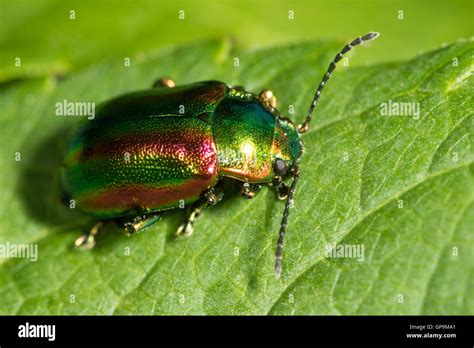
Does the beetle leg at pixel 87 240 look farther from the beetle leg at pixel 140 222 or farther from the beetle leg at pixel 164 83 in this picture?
the beetle leg at pixel 164 83

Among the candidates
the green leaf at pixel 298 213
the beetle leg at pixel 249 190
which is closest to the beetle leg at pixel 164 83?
the green leaf at pixel 298 213

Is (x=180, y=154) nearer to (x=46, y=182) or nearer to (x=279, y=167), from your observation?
(x=279, y=167)

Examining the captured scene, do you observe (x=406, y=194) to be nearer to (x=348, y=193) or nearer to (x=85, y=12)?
(x=348, y=193)

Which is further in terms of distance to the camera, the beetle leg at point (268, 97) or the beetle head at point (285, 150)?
the beetle leg at point (268, 97)

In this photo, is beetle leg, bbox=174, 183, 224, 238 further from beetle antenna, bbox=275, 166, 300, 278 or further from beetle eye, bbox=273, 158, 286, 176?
beetle antenna, bbox=275, 166, 300, 278

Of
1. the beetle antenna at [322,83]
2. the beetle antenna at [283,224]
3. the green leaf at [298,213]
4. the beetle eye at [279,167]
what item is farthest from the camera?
the beetle antenna at [322,83]

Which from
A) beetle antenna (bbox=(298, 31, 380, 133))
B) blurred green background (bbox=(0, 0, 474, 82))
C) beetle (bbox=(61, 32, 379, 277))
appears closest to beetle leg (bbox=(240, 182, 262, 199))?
beetle (bbox=(61, 32, 379, 277))

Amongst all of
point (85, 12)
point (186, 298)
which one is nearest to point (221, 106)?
point (186, 298)
